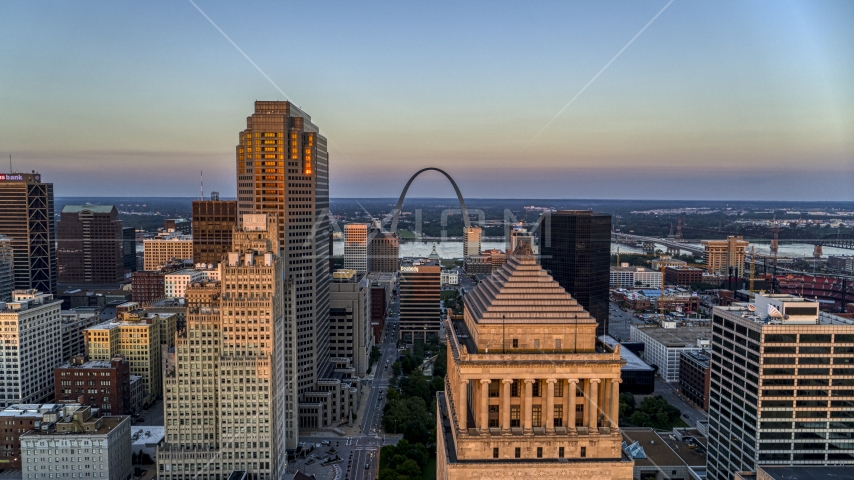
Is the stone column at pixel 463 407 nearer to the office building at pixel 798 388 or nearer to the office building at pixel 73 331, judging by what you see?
the office building at pixel 798 388

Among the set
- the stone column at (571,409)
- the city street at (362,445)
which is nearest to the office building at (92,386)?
the city street at (362,445)

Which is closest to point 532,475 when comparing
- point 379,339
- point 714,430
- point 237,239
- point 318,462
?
point 714,430

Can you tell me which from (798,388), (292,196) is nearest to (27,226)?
(292,196)

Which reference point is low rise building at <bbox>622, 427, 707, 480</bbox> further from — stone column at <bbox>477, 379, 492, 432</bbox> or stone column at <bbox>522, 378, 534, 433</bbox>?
stone column at <bbox>477, 379, 492, 432</bbox>

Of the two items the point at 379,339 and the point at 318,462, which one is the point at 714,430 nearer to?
the point at 318,462

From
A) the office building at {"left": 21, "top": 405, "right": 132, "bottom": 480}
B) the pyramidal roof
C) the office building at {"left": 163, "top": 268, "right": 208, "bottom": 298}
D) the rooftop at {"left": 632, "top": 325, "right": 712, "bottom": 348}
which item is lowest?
the office building at {"left": 21, "top": 405, "right": 132, "bottom": 480}

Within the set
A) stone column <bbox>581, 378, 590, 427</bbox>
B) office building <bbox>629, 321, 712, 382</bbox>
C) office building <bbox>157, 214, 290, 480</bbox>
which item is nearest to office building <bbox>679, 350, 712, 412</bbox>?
office building <bbox>629, 321, 712, 382</bbox>
